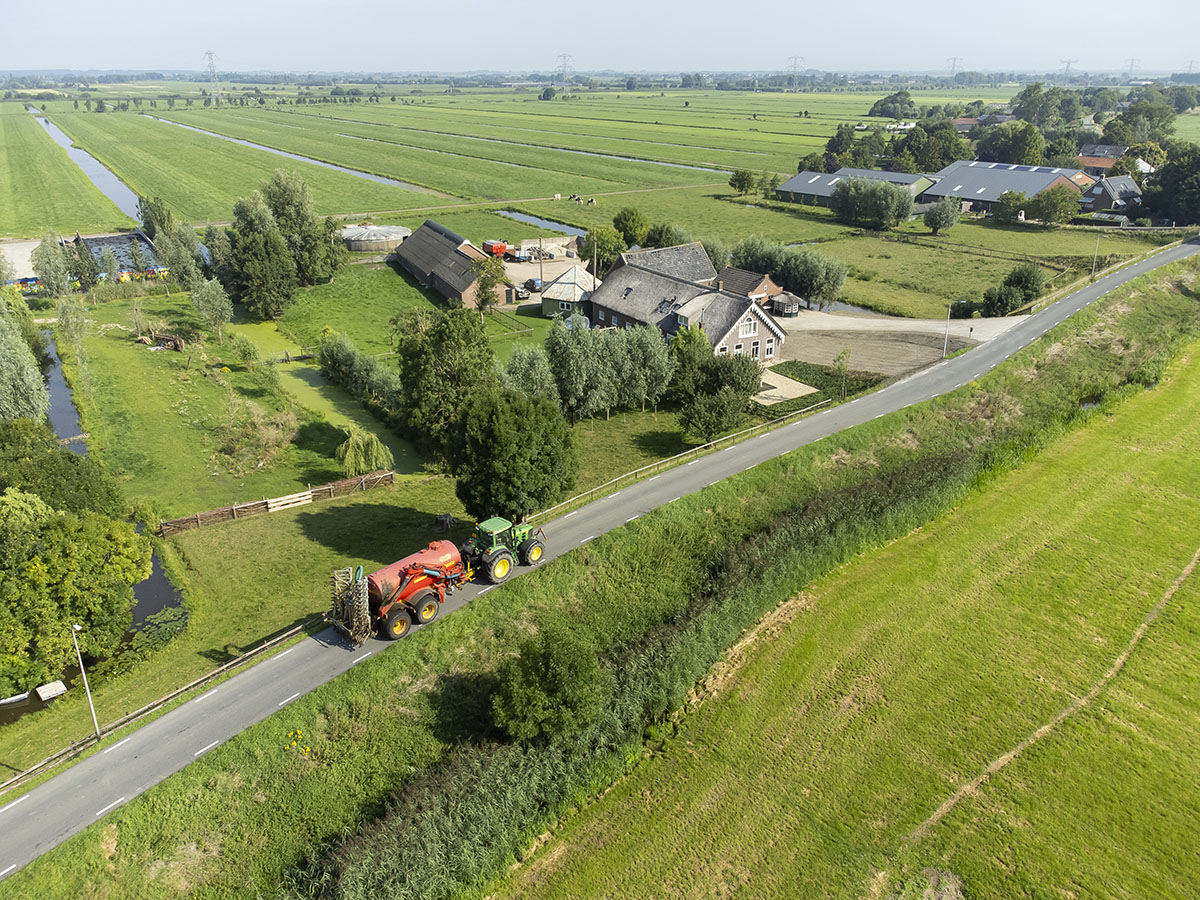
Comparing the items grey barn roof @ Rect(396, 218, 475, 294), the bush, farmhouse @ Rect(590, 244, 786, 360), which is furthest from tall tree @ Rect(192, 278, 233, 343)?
the bush

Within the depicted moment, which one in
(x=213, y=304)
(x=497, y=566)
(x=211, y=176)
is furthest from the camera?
(x=211, y=176)

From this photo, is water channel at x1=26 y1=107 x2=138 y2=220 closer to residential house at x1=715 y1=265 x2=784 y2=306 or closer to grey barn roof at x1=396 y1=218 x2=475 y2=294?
grey barn roof at x1=396 y1=218 x2=475 y2=294

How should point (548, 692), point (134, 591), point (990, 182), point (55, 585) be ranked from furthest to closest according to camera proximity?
point (990, 182)
point (134, 591)
point (55, 585)
point (548, 692)

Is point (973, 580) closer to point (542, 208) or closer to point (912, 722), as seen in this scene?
point (912, 722)

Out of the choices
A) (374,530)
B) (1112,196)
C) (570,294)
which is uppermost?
(1112,196)

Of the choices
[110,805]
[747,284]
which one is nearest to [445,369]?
[110,805]

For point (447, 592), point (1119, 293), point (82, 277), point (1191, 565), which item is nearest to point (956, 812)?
point (447, 592)

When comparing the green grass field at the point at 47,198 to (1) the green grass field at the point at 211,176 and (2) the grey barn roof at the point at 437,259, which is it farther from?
(2) the grey barn roof at the point at 437,259

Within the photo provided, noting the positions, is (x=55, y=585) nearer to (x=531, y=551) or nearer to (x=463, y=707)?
(x=463, y=707)
